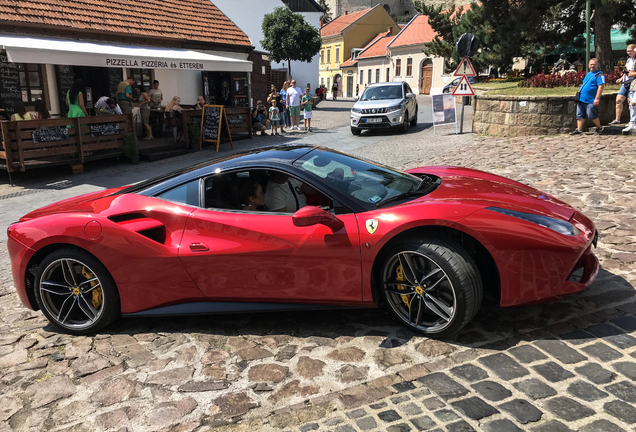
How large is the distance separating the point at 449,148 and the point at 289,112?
8.14 m

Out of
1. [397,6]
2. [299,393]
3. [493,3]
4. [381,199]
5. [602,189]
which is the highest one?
[397,6]

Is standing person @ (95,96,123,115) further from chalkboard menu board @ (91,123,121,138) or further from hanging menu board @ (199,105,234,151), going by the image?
hanging menu board @ (199,105,234,151)

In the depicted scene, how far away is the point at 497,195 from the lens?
3.83 metres

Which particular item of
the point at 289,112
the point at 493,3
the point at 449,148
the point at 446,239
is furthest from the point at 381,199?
the point at 493,3

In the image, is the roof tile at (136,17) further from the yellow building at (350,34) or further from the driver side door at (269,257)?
the yellow building at (350,34)

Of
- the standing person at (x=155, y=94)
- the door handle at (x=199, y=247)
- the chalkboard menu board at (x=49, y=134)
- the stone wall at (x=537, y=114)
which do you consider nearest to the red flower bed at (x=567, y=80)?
the stone wall at (x=537, y=114)

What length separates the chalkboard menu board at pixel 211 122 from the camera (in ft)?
49.5

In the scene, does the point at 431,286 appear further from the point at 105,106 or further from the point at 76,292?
the point at 105,106

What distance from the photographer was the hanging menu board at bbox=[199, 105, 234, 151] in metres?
15.1

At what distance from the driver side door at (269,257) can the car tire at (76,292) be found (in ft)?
2.35

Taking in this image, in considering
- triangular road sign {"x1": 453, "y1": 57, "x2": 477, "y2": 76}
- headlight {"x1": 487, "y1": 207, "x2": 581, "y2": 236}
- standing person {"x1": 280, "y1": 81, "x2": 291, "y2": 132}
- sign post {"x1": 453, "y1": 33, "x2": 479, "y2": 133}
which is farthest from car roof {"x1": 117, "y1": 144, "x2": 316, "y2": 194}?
standing person {"x1": 280, "y1": 81, "x2": 291, "y2": 132}

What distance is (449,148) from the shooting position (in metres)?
12.8

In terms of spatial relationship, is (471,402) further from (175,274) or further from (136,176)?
(136,176)

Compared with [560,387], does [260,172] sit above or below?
above
